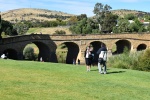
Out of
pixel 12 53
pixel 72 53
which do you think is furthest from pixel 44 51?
pixel 72 53

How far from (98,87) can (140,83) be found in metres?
3.04

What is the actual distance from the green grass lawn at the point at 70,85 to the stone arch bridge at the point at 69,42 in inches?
1464

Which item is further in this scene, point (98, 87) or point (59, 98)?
point (98, 87)

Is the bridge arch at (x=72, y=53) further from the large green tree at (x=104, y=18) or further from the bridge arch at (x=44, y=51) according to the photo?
the large green tree at (x=104, y=18)

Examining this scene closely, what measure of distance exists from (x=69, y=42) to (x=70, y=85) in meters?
52.0

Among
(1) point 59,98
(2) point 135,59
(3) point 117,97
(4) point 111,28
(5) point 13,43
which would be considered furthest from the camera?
(4) point 111,28

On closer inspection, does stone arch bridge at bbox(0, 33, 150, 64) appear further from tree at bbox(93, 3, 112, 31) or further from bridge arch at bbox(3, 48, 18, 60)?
tree at bbox(93, 3, 112, 31)

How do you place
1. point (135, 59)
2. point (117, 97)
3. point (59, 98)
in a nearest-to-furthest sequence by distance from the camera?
point (59, 98), point (117, 97), point (135, 59)

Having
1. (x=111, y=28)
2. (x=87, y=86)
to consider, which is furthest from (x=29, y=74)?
(x=111, y=28)

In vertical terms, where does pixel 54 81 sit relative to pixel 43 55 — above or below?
above

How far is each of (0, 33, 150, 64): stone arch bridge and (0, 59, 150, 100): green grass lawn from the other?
3719 centimetres

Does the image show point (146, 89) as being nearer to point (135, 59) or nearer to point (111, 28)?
point (135, 59)

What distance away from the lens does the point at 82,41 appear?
67.1m

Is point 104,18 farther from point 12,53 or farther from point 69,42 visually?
point 12,53
